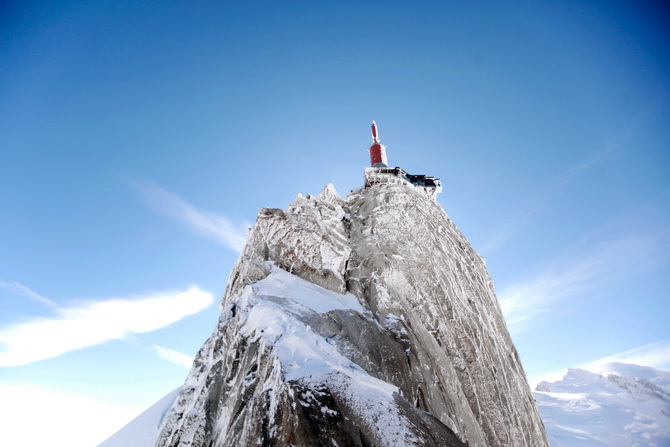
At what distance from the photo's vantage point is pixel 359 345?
70.6 feet

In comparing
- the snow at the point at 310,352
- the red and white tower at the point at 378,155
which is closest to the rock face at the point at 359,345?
the snow at the point at 310,352

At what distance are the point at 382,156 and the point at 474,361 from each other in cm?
3679

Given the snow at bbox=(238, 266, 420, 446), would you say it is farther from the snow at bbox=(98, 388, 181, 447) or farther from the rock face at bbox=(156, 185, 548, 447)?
the snow at bbox=(98, 388, 181, 447)

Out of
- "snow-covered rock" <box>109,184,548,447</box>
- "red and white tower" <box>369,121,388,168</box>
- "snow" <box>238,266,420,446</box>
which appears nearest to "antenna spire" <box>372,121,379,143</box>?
"red and white tower" <box>369,121,388,168</box>

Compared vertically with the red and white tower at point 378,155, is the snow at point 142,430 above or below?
below

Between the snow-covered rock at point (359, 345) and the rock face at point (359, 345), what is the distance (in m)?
0.09

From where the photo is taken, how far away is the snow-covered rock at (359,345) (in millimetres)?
14883

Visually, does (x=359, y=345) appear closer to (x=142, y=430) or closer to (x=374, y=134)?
(x=142, y=430)

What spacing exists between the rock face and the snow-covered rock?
0.09 metres

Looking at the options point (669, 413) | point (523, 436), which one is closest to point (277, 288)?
point (523, 436)

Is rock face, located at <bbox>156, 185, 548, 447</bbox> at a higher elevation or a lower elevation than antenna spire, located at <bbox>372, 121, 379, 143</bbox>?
lower

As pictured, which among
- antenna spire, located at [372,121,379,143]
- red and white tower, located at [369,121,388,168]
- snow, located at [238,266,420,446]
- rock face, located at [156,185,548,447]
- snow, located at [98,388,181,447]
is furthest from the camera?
antenna spire, located at [372,121,379,143]

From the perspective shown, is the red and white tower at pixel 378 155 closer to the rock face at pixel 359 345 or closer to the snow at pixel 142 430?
the rock face at pixel 359 345

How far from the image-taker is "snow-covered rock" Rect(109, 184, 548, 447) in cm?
1488
